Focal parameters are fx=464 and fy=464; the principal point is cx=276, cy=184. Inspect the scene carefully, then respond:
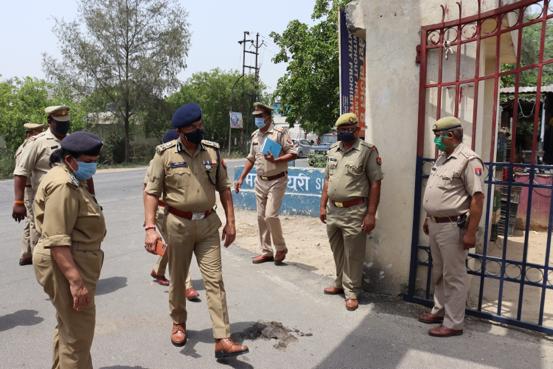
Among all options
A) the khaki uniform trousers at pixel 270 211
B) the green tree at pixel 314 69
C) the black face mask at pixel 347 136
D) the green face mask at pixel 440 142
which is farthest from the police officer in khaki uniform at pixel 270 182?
the green tree at pixel 314 69

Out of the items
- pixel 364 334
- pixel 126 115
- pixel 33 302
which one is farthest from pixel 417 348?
pixel 126 115

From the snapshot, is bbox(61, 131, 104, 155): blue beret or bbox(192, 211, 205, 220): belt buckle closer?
bbox(61, 131, 104, 155): blue beret

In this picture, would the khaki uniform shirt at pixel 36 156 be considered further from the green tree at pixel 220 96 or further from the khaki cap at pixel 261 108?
the green tree at pixel 220 96

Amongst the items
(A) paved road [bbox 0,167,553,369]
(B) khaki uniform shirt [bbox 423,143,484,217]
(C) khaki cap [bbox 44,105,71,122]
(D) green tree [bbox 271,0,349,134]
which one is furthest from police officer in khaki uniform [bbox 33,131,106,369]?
(D) green tree [bbox 271,0,349,134]

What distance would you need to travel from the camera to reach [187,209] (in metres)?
3.38

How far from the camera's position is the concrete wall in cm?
414

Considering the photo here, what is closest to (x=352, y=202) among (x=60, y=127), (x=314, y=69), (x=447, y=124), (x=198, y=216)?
(x=447, y=124)

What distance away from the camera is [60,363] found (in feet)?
8.37

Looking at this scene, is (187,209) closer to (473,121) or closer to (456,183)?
(456,183)

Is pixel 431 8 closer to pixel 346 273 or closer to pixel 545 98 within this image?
pixel 346 273

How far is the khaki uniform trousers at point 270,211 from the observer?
568cm

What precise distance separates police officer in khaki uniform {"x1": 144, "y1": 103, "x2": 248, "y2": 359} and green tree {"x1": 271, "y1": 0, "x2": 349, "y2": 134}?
40.5 ft

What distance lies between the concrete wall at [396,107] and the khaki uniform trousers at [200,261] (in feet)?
5.95

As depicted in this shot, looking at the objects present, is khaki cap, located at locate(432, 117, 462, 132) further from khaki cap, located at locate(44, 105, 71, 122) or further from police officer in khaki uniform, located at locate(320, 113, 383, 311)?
khaki cap, located at locate(44, 105, 71, 122)
